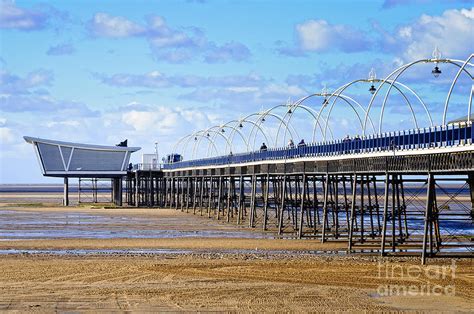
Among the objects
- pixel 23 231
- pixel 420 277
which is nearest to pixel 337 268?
pixel 420 277

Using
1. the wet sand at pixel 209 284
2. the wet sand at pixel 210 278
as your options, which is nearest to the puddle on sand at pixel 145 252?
the wet sand at pixel 210 278

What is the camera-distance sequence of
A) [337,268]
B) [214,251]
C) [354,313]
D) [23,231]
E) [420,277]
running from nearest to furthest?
1. [354,313]
2. [420,277]
3. [337,268]
4. [214,251]
5. [23,231]

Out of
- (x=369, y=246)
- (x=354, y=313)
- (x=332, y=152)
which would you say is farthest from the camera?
(x=332, y=152)

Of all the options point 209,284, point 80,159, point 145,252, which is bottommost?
point 209,284

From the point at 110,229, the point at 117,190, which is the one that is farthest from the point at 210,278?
the point at 117,190

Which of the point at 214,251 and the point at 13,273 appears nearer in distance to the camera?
the point at 13,273

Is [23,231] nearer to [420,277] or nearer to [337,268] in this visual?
[337,268]

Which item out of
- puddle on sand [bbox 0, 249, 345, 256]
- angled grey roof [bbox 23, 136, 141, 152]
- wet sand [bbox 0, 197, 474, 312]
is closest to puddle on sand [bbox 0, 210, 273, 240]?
wet sand [bbox 0, 197, 474, 312]

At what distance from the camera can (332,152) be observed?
47062mm

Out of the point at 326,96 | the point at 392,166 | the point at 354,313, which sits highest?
the point at 326,96

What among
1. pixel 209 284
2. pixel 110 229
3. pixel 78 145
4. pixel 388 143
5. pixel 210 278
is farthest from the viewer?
pixel 78 145

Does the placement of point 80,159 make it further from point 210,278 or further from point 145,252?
point 210,278

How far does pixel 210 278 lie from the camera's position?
96.9ft

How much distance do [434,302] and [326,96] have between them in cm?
2600
